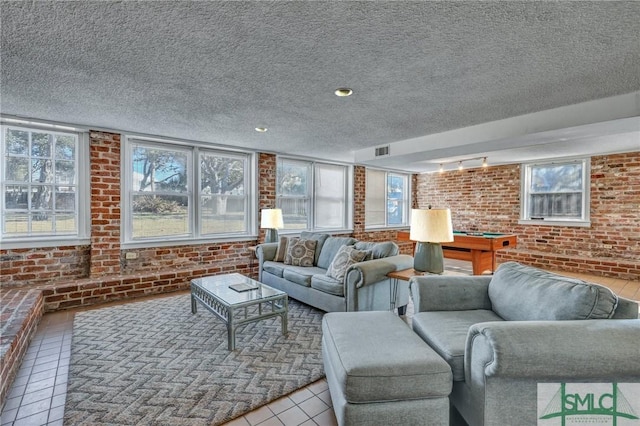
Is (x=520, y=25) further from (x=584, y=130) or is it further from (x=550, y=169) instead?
(x=550, y=169)

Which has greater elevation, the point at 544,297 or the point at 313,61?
the point at 313,61

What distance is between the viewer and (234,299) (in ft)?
8.80

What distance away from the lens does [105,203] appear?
13.1 ft

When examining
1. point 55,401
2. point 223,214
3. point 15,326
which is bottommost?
point 55,401

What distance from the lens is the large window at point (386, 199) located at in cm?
736

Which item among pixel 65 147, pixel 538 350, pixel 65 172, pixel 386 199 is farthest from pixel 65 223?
pixel 386 199

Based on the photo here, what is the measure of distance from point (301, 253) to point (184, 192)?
2.17 meters

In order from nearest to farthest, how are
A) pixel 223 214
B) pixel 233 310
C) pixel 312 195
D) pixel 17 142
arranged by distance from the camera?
pixel 233 310 → pixel 17 142 → pixel 223 214 → pixel 312 195

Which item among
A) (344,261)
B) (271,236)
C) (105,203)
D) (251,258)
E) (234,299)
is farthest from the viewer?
(251,258)

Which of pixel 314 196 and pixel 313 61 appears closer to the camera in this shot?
pixel 313 61

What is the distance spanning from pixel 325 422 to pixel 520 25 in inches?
99.8

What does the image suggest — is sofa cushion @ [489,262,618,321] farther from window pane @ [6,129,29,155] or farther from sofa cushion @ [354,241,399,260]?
window pane @ [6,129,29,155]

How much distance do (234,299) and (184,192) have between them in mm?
2707

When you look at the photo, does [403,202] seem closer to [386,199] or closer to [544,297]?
[386,199]
